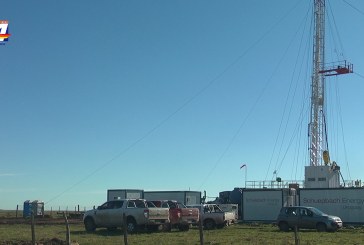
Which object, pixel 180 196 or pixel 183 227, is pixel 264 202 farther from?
pixel 183 227

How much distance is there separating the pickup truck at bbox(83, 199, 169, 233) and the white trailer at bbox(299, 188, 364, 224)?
51.9 feet

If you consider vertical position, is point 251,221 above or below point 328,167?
below

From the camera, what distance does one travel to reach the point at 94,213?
95.2 ft

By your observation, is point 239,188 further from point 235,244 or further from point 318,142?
point 235,244

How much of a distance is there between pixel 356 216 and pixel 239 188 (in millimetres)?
16654

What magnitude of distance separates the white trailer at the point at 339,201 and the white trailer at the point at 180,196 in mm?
13250

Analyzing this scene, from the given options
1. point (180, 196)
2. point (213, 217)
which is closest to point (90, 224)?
point (213, 217)

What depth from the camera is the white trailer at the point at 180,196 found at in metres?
51.3

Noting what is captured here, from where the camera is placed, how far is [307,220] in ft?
102

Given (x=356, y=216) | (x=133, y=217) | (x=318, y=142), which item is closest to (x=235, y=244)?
(x=133, y=217)

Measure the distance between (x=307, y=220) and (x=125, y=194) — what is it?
82.8 ft

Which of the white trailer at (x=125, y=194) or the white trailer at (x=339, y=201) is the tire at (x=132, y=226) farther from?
the white trailer at (x=125, y=194)

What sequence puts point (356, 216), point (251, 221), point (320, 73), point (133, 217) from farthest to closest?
point (320, 73) < point (251, 221) < point (356, 216) < point (133, 217)

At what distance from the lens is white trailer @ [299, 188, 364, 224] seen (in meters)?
38.4
